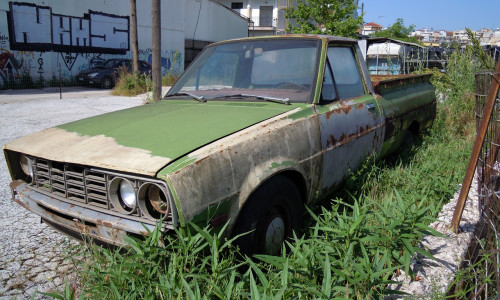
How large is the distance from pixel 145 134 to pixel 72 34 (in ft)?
68.5

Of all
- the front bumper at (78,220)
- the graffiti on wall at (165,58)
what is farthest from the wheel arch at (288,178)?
the graffiti on wall at (165,58)

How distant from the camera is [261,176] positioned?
8.16ft

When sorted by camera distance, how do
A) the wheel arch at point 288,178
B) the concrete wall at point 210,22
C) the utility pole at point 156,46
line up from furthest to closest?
the concrete wall at point 210,22 → the utility pole at point 156,46 → the wheel arch at point 288,178

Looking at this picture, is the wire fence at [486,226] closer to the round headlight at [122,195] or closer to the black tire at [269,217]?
the black tire at [269,217]

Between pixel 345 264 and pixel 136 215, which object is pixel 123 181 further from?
pixel 345 264

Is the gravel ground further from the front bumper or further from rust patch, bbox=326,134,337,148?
rust patch, bbox=326,134,337,148

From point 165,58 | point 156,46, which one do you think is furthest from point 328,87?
point 165,58

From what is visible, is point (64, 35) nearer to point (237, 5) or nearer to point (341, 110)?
point (341, 110)

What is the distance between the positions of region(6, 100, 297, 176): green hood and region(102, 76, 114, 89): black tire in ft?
56.6

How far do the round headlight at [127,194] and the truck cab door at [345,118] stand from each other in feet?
4.89

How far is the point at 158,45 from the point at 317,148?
24.4 ft

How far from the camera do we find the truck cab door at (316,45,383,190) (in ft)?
10.6

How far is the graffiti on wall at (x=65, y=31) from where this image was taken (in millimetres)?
18414

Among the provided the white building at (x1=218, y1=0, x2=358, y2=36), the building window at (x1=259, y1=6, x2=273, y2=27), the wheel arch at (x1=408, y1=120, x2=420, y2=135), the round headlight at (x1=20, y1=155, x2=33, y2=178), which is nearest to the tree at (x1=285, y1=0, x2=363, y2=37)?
the wheel arch at (x1=408, y1=120, x2=420, y2=135)
